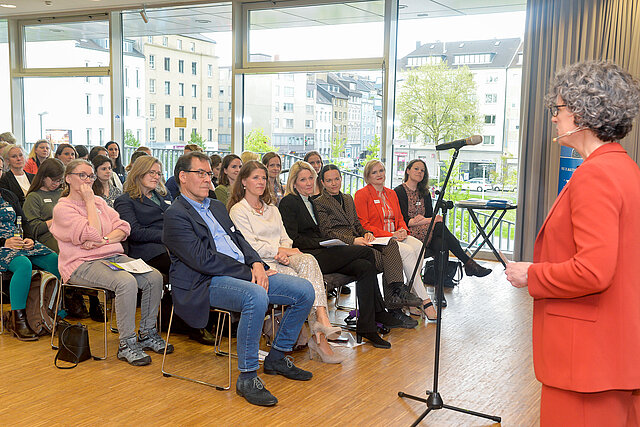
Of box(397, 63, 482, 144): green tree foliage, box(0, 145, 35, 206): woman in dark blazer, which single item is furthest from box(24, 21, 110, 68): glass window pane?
box(397, 63, 482, 144): green tree foliage

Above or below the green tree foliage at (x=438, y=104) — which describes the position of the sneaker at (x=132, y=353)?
below

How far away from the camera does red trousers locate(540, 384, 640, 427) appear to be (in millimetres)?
1627

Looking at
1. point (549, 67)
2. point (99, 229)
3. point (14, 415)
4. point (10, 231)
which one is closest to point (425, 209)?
point (549, 67)

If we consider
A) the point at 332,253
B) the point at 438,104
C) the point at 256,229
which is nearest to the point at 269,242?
the point at 256,229

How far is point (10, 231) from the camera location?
172 inches

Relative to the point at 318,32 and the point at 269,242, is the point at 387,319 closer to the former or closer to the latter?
the point at 269,242

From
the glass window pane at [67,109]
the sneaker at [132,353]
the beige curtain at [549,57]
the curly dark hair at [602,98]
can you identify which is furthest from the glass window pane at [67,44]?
the curly dark hair at [602,98]

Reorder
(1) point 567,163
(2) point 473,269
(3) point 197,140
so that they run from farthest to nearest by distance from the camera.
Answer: (3) point 197,140 < (1) point 567,163 < (2) point 473,269

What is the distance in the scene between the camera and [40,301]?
13.8 ft

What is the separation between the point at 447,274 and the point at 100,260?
340 centimetres

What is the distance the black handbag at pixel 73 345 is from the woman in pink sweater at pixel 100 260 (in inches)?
8.4

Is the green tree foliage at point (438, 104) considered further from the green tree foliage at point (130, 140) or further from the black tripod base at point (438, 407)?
the black tripod base at point (438, 407)

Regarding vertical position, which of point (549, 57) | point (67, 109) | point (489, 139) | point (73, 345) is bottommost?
point (73, 345)

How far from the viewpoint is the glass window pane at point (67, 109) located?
9.49 meters
